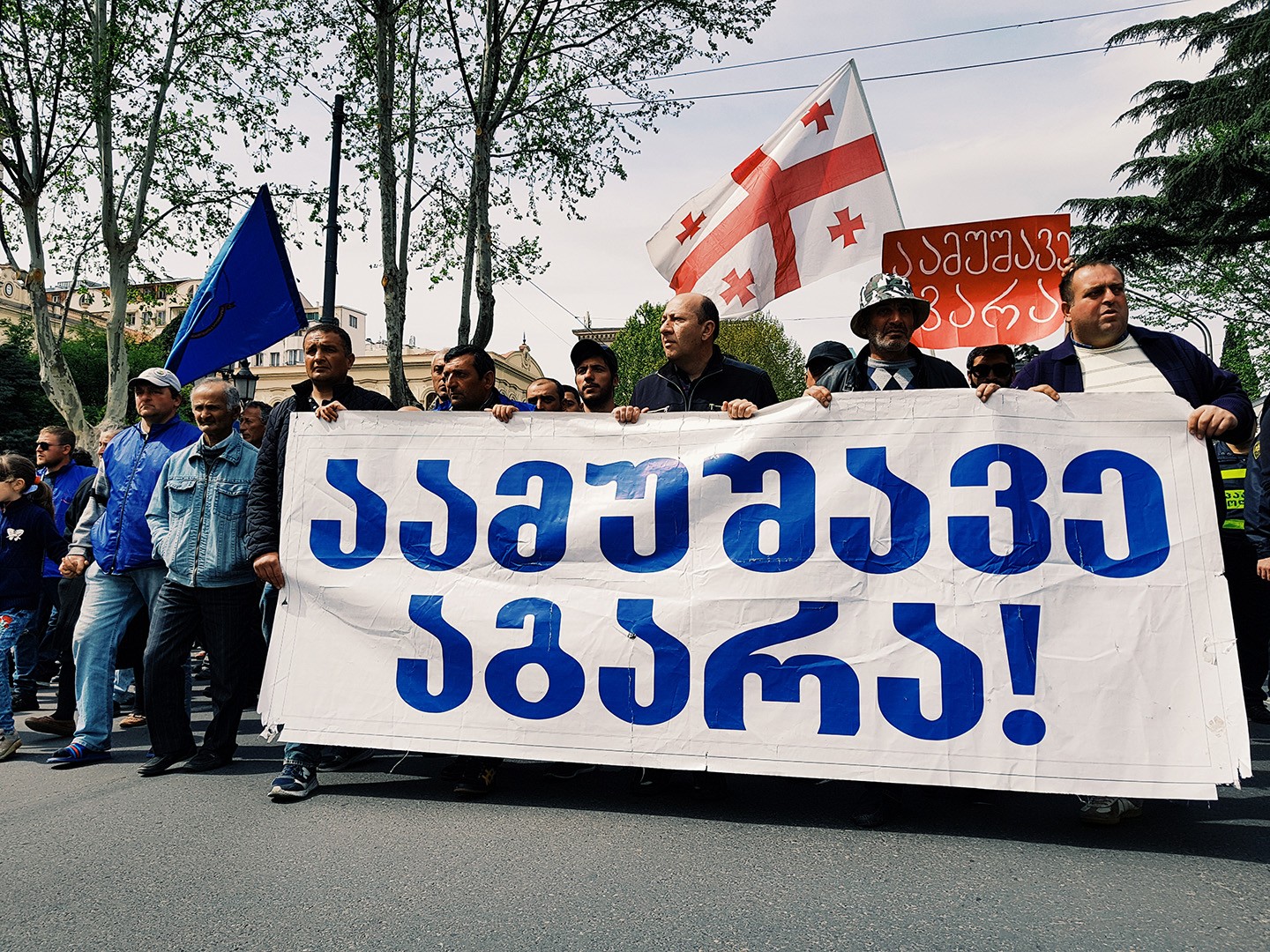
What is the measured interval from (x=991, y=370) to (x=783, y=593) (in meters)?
2.81

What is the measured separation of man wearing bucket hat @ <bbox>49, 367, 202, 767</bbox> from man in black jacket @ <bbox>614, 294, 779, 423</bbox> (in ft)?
8.21

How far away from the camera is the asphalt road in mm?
2703

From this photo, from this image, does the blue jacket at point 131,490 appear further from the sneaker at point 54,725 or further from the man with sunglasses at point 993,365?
the man with sunglasses at point 993,365

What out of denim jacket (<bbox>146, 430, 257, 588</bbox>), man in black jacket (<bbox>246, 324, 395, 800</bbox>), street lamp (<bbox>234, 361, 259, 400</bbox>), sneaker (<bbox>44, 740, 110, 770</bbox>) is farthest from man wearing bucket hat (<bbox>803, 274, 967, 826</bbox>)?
street lamp (<bbox>234, 361, 259, 400</bbox>)

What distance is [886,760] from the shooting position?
362cm

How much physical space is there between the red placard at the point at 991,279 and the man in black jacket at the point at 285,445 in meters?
3.99

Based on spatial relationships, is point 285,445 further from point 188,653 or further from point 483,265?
point 483,265

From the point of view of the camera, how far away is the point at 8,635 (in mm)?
5527

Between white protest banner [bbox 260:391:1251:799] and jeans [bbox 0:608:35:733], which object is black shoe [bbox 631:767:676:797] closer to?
white protest banner [bbox 260:391:1251:799]

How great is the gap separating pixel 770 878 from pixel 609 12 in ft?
55.9

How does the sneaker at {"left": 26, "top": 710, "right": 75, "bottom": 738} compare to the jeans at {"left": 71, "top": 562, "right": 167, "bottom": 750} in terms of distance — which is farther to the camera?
the sneaker at {"left": 26, "top": 710, "right": 75, "bottom": 738}

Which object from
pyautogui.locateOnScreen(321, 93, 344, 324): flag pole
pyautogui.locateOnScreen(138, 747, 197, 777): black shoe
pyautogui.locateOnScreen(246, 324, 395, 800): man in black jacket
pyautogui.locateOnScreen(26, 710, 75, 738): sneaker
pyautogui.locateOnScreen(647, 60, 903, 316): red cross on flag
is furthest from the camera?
pyautogui.locateOnScreen(321, 93, 344, 324): flag pole

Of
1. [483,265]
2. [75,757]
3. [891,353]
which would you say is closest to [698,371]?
[891,353]

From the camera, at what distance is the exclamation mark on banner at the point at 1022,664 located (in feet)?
11.6
